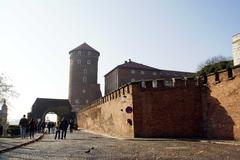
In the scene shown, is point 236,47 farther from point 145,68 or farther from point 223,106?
point 145,68

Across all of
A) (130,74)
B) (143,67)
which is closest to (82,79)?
(130,74)

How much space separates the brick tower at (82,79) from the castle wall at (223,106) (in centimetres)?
6459

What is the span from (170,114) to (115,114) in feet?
27.1

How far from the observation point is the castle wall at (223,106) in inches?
784

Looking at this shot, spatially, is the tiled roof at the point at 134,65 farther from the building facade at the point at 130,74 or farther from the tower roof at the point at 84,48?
the tower roof at the point at 84,48

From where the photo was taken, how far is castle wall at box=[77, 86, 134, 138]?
2643cm

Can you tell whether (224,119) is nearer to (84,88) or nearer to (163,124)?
(163,124)

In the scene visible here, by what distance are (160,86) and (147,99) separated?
4.38 ft

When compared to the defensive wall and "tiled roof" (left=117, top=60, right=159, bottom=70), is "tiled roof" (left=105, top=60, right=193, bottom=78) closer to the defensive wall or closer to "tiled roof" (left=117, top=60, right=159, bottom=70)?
"tiled roof" (left=117, top=60, right=159, bottom=70)

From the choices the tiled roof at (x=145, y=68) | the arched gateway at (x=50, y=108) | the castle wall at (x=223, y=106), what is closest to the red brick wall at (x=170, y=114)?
the castle wall at (x=223, y=106)

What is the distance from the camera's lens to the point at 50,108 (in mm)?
80500

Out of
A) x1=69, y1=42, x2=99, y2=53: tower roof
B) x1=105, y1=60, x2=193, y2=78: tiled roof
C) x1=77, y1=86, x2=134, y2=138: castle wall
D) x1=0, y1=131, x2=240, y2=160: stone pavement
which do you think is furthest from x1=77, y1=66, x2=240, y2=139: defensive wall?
x1=69, y1=42, x2=99, y2=53: tower roof

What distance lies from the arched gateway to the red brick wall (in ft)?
187

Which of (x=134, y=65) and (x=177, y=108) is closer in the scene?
(x=177, y=108)
